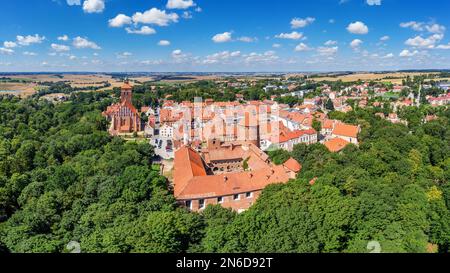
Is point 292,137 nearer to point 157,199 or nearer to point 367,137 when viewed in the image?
point 367,137

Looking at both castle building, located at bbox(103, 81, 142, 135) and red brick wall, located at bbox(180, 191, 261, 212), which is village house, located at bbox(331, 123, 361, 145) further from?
castle building, located at bbox(103, 81, 142, 135)

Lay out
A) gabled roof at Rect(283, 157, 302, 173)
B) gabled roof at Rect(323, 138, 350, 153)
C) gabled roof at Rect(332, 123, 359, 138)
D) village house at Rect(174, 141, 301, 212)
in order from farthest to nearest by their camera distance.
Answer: gabled roof at Rect(332, 123, 359, 138) → gabled roof at Rect(323, 138, 350, 153) → gabled roof at Rect(283, 157, 302, 173) → village house at Rect(174, 141, 301, 212)

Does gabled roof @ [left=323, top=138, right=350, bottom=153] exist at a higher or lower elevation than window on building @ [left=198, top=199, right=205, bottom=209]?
higher

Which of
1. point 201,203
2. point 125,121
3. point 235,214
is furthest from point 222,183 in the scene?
point 125,121

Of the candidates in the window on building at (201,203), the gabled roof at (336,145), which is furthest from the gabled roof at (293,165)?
the window on building at (201,203)

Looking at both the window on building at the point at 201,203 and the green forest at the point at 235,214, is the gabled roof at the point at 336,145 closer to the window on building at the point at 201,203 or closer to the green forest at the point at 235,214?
the green forest at the point at 235,214

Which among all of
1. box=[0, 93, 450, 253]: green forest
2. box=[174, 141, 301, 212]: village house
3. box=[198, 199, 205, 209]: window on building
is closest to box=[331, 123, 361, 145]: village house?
box=[0, 93, 450, 253]: green forest

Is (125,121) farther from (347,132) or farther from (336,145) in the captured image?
(347,132)

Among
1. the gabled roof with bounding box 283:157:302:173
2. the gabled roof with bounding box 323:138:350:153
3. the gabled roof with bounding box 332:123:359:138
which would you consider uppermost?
the gabled roof with bounding box 332:123:359:138
